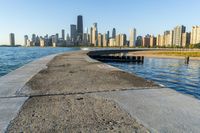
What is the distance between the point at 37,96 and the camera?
6137 millimetres

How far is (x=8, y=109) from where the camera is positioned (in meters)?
4.73

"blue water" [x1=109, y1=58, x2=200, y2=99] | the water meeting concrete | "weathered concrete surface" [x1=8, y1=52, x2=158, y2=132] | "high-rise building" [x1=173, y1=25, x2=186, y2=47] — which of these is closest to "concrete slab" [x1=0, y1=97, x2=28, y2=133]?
the water meeting concrete

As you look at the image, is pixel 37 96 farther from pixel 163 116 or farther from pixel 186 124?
pixel 186 124

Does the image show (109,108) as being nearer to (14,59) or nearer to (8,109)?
(8,109)

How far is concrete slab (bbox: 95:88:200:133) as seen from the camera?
3.82m

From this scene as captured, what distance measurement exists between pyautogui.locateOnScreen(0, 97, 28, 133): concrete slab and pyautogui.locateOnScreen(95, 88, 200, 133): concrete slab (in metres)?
2.65

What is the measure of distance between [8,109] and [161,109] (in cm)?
417

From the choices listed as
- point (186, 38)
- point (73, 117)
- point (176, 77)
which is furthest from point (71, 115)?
point (186, 38)

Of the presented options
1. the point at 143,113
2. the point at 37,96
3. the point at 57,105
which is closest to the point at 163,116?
the point at 143,113

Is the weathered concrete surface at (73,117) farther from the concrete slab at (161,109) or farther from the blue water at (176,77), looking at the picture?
the blue water at (176,77)

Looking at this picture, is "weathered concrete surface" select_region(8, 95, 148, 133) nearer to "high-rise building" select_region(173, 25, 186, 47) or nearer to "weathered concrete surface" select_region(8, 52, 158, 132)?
"weathered concrete surface" select_region(8, 52, 158, 132)

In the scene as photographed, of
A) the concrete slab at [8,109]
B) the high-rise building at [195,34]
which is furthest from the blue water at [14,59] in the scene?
the high-rise building at [195,34]

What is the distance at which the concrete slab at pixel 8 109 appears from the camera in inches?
154

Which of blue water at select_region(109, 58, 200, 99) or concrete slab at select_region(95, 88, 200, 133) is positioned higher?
concrete slab at select_region(95, 88, 200, 133)
